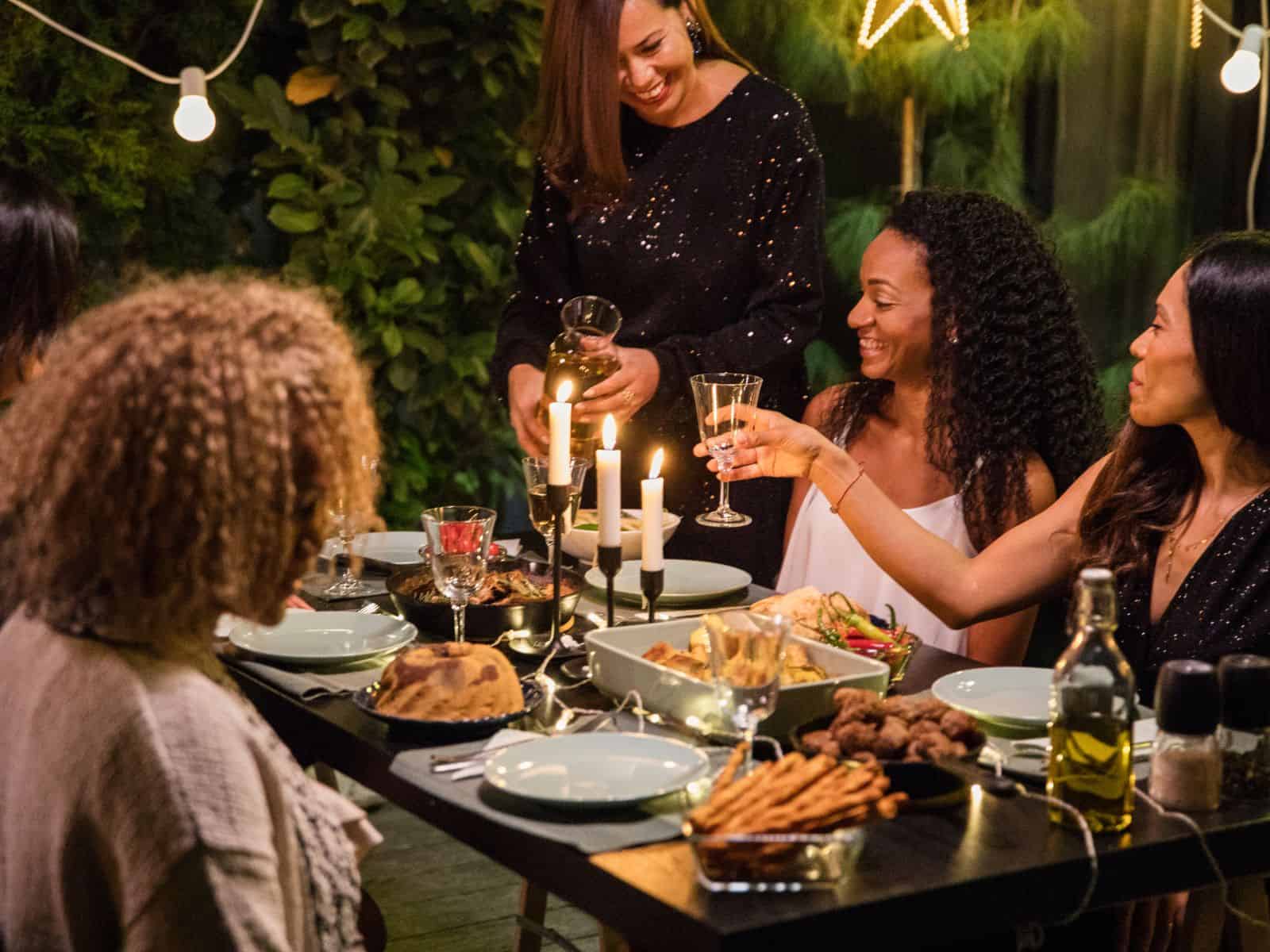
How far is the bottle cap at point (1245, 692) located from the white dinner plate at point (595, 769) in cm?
53

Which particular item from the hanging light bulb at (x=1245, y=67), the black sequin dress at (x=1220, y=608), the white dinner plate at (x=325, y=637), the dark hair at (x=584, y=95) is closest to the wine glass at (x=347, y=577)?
the white dinner plate at (x=325, y=637)

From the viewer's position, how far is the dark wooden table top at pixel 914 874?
4.14 ft

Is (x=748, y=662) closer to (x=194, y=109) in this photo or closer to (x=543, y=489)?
(x=543, y=489)

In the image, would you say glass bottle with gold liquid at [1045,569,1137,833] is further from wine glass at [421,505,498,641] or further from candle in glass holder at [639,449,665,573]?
wine glass at [421,505,498,641]

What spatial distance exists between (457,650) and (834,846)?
626 mm

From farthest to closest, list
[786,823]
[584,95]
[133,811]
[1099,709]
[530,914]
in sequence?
[584,95] < [530,914] < [1099,709] < [786,823] < [133,811]

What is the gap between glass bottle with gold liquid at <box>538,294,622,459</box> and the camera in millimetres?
2500

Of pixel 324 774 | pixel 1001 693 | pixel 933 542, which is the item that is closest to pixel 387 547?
pixel 324 774

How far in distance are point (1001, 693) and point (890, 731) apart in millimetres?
341

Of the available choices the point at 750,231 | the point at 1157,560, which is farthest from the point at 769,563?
the point at 1157,560

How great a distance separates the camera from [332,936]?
126cm

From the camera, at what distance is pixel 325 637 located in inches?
84.2

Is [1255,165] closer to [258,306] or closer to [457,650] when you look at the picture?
[457,650]

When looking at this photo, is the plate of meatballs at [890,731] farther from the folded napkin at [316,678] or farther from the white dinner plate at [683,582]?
the white dinner plate at [683,582]
